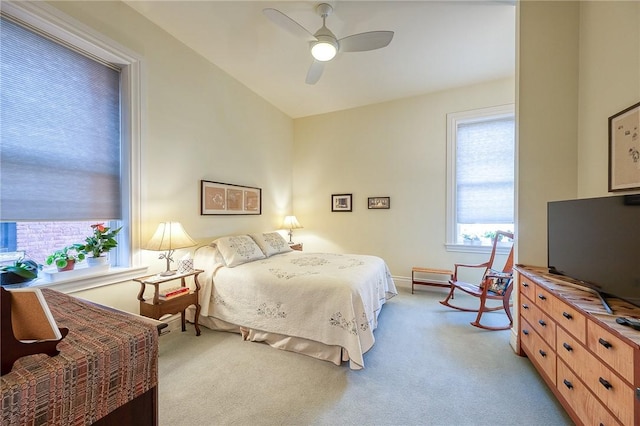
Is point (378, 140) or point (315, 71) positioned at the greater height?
point (315, 71)

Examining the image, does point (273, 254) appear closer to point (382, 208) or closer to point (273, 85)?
point (382, 208)

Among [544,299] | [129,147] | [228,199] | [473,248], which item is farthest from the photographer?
[473,248]

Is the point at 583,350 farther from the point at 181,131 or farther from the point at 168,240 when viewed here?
the point at 181,131

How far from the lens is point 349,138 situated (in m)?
4.63

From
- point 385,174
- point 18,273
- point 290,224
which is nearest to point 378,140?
point 385,174

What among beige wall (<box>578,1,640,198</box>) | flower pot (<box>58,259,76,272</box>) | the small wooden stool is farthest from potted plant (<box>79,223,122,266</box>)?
beige wall (<box>578,1,640,198</box>)

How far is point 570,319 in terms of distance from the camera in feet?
4.89

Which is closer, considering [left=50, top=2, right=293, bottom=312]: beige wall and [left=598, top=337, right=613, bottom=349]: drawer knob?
[left=598, top=337, right=613, bottom=349]: drawer knob

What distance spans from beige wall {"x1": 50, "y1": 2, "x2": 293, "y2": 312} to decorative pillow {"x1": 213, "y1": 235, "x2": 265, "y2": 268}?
378 millimetres

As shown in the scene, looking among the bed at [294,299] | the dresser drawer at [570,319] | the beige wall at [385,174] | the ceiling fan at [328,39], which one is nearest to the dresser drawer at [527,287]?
the dresser drawer at [570,319]

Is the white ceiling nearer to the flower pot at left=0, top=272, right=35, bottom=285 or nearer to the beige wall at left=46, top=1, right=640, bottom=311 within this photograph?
the beige wall at left=46, top=1, right=640, bottom=311

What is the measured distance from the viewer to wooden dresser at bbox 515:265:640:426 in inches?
42.9

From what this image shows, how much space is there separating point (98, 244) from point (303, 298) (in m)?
1.78

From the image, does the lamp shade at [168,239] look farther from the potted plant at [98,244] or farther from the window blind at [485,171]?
the window blind at [485,171]
